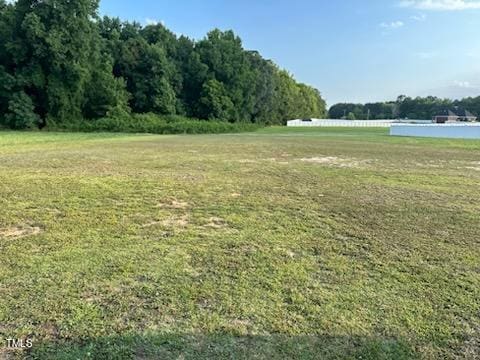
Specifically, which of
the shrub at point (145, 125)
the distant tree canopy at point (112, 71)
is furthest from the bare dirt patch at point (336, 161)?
the distant tree canopy at point (112, 71)

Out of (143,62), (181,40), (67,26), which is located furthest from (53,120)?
(181,40)

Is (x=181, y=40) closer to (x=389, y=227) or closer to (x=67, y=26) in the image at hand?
(x=67, y=26)

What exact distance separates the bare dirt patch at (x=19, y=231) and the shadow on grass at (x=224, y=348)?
7.31ft

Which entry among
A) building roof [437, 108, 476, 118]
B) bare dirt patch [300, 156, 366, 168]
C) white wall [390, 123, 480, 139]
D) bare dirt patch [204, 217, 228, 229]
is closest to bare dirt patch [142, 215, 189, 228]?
bare dirt patch [204, 217, 228, 229]

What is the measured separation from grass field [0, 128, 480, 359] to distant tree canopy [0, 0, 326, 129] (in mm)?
31399

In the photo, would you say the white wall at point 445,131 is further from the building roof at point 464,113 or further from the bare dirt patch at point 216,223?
the building roof at point 464,113

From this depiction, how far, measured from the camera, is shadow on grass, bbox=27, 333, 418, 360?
7.36ft

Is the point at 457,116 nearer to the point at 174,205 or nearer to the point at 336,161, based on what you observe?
the point at 336,161

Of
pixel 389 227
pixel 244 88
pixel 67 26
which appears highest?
pixel 67 26

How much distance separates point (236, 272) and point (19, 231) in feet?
8.22

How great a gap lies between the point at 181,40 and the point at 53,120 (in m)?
25.0

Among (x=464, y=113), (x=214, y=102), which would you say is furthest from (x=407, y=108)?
(x=214, y=102)

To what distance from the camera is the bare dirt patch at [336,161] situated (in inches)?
436

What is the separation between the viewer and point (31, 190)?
21.0 ft
